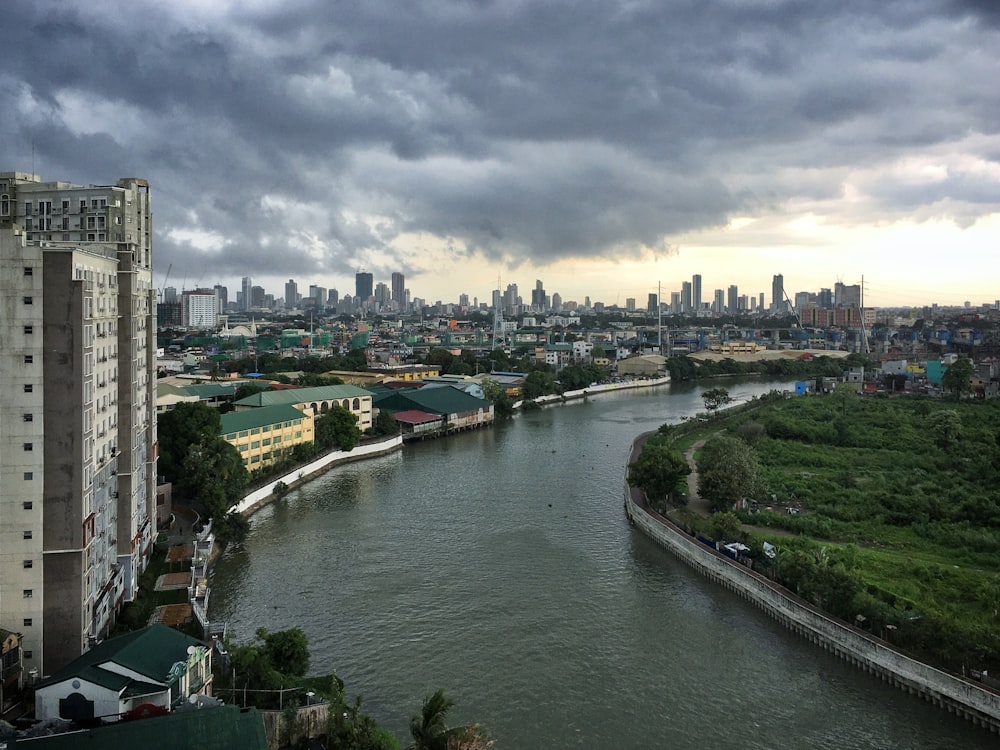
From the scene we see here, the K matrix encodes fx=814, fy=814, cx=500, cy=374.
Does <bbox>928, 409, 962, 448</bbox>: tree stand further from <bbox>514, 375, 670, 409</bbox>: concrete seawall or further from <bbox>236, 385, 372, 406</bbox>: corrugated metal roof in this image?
<bbox>236, 385, 372, 406</bbox>: corrugated metal roof

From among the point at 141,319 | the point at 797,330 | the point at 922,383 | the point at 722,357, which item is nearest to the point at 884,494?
the point at 141,319

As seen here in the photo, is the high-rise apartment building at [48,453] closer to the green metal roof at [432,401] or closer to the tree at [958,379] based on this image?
the green metal roof at [432,401]

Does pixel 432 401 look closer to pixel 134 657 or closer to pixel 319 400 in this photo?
pixel 319 400

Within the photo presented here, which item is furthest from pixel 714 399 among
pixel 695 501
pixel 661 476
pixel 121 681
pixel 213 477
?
pixel 121 681

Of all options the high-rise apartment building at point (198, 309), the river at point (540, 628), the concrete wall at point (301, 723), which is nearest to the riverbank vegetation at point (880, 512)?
the river at point (540, 628)

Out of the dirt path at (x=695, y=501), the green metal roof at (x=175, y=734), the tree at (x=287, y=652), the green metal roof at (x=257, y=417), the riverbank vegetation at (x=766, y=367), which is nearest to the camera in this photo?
the green metal roof at (x=175, y=734)

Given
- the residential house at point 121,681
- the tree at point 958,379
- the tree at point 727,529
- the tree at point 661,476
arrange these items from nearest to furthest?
the residential house at point 121,681, the tree at point 727,529, the tree at point 661,476, the tree at point 958,379
